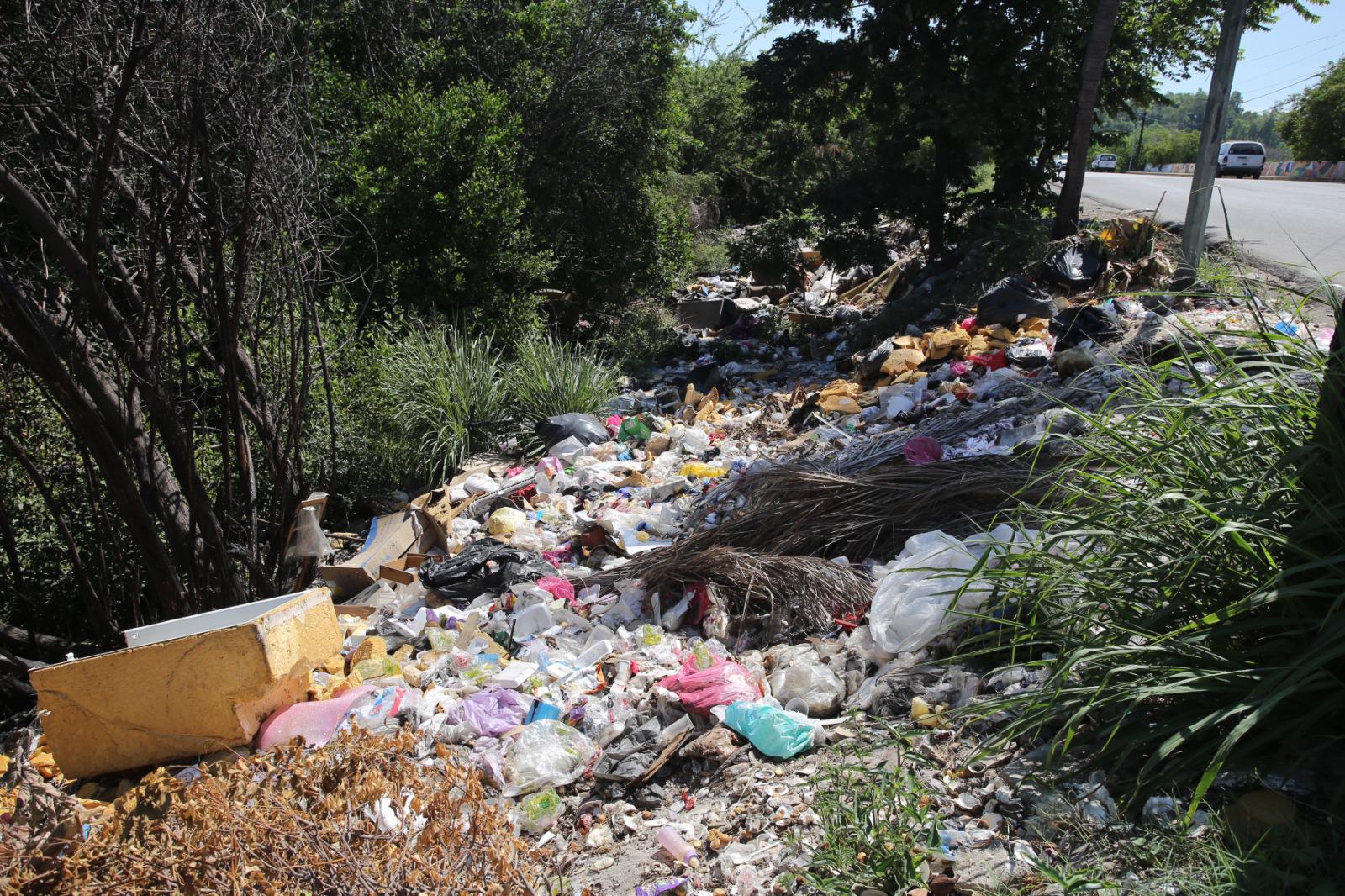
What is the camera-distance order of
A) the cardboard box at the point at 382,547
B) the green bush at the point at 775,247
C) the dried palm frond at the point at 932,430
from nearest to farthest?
1. the dried palm frond at the point at 932,430
2. the cardboard box at the point at 382,547
3. the green bush at the point at 775,247

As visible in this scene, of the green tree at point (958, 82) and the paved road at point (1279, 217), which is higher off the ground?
the green tree at point (958, 82)

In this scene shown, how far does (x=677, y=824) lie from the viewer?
105 inches

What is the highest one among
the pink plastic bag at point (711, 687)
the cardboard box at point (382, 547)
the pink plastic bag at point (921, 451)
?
the pink plastic bag at point (921, 451)

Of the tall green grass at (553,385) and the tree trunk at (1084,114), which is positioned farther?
the tree trunk at (1084,114)

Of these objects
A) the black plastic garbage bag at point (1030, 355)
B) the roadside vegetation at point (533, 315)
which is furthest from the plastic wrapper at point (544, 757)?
the black plastic garbage bag at point (1030, 355)

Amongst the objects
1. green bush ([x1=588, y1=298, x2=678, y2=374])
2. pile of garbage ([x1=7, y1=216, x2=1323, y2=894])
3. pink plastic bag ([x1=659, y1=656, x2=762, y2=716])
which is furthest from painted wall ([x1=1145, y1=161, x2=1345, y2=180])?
pink plastic bag ([x1=659, y1=656, x2=762, y2=716])

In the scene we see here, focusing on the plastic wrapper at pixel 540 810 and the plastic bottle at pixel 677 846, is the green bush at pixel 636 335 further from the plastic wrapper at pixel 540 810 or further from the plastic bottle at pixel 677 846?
the plastic bottle at pixel 677 846

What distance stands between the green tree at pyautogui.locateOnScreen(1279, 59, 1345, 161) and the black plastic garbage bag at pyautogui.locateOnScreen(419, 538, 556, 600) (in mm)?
36354

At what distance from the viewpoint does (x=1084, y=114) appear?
31.6ft

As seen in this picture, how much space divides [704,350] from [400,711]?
8523 millimetres

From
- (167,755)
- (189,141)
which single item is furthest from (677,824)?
(189,141)

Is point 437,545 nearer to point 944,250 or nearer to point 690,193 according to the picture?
point 944,250

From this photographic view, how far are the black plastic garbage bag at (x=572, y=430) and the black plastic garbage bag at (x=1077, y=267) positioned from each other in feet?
14.7

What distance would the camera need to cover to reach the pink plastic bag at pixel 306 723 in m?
3.16
